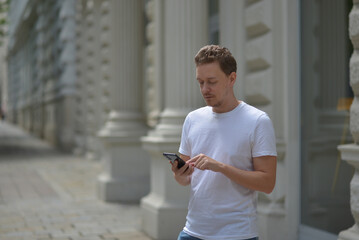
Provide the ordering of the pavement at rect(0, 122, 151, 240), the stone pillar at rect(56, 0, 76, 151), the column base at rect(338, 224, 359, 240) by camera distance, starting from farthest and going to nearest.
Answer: the stone pillar at rect(56, 0, 76, 151), the pavement at rect(0, 122, 151, 240), the column base at rect(338, 224, 359, 240)

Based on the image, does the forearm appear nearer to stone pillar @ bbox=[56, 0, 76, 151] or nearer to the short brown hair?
the short brown hair

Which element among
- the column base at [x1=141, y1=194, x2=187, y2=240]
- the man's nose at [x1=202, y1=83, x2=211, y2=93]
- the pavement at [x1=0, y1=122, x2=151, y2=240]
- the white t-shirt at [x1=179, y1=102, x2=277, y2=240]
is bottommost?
the pavement at [x1=0, y1=122, x2=151, y2=240]

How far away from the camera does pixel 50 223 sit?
6.79 meters

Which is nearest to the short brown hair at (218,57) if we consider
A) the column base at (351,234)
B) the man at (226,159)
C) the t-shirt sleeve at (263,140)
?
the man at (226,159)

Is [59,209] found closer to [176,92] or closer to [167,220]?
[167,220]

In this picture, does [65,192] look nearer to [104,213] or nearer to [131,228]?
[104,213]

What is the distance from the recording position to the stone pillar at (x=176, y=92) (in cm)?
591

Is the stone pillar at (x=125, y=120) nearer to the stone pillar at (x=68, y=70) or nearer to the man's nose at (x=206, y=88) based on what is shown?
the man's nose at (x=206, y=88)

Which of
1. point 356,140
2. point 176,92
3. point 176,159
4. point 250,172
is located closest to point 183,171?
point 176,159

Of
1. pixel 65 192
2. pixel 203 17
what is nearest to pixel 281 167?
pixel 203 17

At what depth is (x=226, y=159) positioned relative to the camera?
91.7 inches

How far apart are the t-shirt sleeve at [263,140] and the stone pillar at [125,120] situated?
6.15 metres

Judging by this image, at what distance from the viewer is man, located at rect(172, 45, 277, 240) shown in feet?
7.50

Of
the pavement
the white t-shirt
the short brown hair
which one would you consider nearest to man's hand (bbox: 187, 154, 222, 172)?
the white t-shirt
